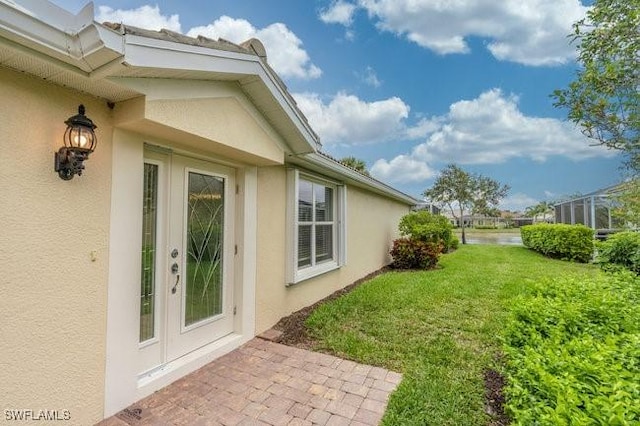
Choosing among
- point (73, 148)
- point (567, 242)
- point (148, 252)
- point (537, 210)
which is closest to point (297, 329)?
point (148, 252)

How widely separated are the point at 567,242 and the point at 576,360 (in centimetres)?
1603

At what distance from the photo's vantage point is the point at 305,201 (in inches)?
292

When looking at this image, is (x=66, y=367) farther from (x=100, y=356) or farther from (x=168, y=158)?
(x=168, y=158)

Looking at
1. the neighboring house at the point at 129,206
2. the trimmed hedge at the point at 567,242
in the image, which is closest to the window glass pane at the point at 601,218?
the trimmed hedge at the point at 567,242

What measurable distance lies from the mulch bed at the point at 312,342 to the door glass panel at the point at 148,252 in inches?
86.0

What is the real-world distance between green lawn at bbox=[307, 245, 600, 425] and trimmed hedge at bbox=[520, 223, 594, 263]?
7488 millimetres

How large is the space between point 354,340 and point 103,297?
3631 mm

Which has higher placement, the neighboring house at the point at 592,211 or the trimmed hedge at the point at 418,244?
the neighboring house at the point at 592,211

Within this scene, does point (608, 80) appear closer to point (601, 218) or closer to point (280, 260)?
point (280, 260)

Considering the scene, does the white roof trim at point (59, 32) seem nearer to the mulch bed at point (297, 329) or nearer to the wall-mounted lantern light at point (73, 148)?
the wall-mounted lantern light at point (73, 148)

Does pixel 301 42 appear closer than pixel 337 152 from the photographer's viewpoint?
Yes

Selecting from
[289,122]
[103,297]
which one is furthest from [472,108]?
[103,297]

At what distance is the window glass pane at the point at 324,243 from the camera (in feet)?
26.5

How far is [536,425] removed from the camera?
1.92 metres
